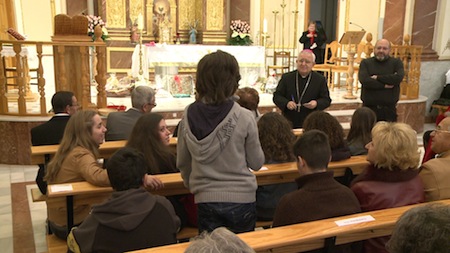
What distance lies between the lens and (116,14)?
10508mm

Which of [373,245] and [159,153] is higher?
[159,153]

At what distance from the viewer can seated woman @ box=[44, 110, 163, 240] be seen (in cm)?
279

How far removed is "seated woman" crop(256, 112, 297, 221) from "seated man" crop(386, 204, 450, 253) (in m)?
1.77

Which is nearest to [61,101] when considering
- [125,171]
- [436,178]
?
[125,171]

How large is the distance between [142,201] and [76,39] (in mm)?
4129

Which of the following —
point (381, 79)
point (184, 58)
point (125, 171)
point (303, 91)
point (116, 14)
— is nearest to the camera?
point (125, 171)

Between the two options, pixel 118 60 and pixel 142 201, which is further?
pixel 118 60

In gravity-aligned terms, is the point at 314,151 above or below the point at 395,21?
below

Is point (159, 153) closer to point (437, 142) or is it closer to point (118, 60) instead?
point (437, 142)

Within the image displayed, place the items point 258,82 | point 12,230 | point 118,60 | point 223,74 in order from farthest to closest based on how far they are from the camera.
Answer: point 118,60 < point 258,82 < point 12,230 < point 223,74

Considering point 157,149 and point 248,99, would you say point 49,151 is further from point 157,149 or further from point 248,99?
point 248,99

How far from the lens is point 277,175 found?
3000mm

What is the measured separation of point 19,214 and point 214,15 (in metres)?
7.92

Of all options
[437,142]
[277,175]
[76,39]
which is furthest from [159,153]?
[76,39]
